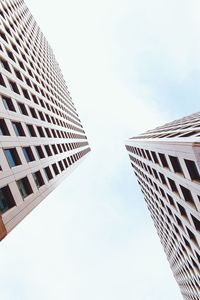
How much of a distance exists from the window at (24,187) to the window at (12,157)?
1247mm

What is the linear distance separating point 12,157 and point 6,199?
Answer: 3.64m

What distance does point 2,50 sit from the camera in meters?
26.3

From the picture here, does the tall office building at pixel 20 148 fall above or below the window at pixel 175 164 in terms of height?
above

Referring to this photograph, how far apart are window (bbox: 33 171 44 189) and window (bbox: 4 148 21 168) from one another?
3.24 meters

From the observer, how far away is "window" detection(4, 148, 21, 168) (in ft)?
60.2

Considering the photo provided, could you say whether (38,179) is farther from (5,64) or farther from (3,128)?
(5,64)

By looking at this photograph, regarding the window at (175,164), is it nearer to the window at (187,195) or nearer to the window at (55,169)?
the window at (187,195)

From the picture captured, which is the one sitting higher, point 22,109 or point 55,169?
point 22,109

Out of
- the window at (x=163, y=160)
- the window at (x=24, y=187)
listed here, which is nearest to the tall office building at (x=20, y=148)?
the window at (x=24, y=187)

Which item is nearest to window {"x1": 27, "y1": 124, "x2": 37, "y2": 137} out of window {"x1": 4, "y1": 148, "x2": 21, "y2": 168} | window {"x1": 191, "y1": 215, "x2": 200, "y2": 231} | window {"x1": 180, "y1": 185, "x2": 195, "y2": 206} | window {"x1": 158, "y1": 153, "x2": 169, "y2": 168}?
window {"x1": 4, "y1": 148, "x2": 21, "y2": 168}

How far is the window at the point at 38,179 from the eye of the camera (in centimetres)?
2261

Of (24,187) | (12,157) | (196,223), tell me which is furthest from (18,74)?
(196,223)

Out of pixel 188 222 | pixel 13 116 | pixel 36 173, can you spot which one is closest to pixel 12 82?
pixel 13 116

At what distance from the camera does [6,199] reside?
1647cm
